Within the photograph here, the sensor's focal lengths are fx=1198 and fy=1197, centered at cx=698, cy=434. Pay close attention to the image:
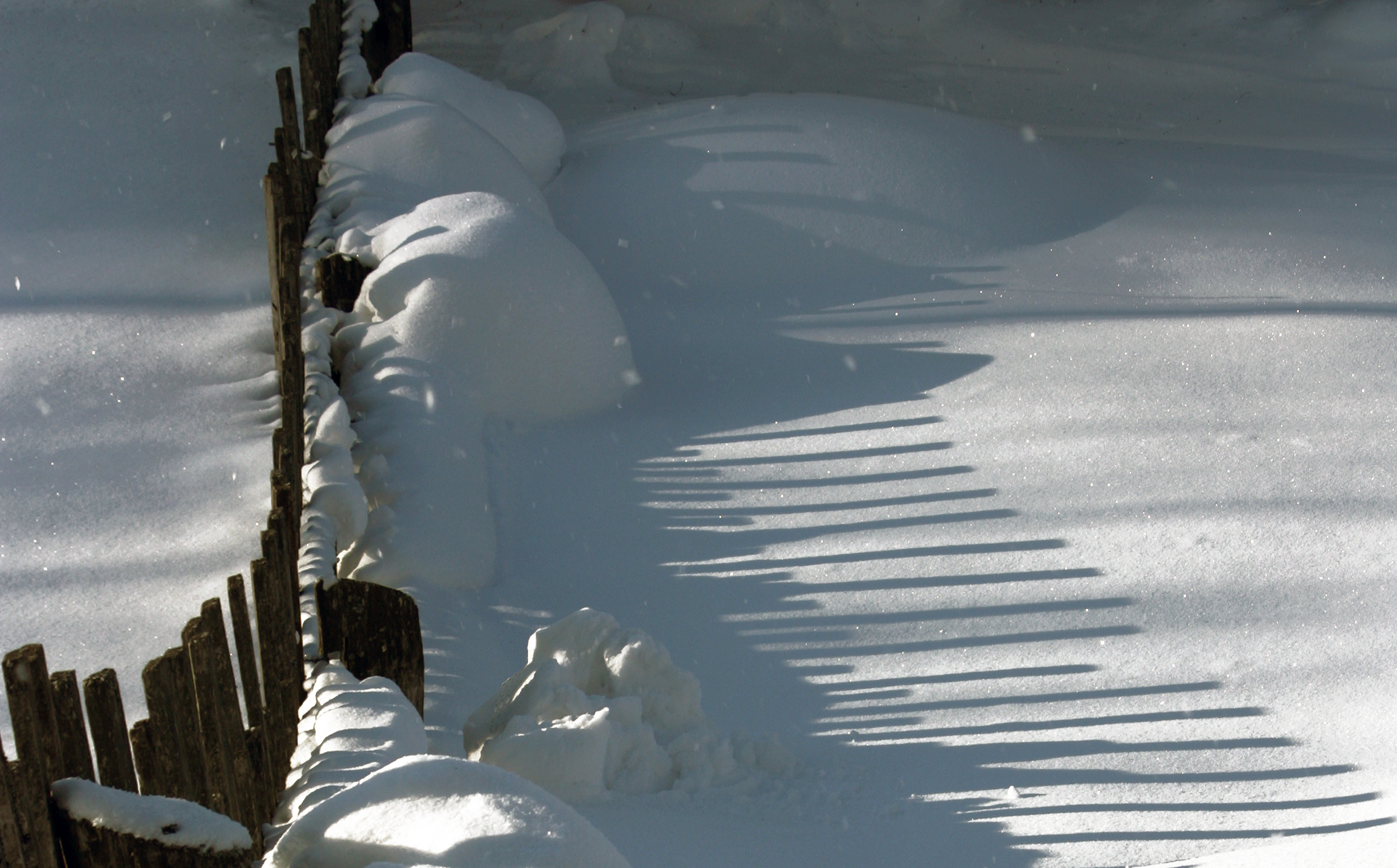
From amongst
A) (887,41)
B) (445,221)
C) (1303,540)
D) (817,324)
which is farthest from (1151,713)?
(887,41)

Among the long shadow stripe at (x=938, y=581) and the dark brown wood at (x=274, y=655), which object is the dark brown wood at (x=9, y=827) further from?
the long shadow stripe at (x=938, y=581)

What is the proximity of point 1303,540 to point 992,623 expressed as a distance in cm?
89

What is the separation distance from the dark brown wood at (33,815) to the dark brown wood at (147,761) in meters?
0.12

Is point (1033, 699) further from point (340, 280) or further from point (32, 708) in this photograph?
point (340, 280)

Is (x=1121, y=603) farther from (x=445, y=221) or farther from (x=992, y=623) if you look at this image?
(x=445, y=221)

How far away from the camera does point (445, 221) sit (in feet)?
12.1

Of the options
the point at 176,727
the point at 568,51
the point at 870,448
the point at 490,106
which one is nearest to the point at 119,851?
the point at 176,727

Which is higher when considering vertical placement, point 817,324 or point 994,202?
point 994,202

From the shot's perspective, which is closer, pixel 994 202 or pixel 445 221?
pixel 445 221

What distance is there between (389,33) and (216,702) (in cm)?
456

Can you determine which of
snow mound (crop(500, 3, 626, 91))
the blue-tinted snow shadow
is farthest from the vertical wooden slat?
snow mound (crop(500, 3, 626, 91))

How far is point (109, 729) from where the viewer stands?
1284mm

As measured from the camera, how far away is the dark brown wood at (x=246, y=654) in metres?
1.55

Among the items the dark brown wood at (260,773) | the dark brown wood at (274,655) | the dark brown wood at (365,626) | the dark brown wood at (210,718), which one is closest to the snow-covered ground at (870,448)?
the dark brown wood at (365,626)
